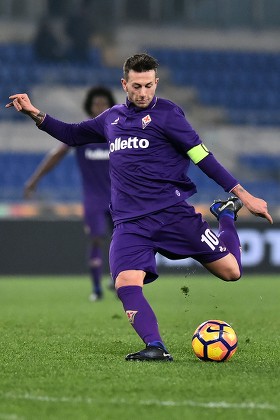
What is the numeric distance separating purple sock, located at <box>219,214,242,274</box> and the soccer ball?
71 centimetres

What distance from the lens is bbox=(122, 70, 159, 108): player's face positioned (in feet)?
21.3

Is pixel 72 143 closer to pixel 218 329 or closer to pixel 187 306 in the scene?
pixel 218 329

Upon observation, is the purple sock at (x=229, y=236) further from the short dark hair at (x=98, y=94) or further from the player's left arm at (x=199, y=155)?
the short dark hair at (x=98, y=94)

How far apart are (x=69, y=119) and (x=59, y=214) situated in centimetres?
352

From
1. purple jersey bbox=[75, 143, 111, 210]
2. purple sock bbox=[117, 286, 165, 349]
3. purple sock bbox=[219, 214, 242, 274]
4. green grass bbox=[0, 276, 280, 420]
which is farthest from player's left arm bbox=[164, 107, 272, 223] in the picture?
purple jersey bbox=[75, 143, 111, 210]

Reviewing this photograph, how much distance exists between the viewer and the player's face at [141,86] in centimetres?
650

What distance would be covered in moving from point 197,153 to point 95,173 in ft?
19.7

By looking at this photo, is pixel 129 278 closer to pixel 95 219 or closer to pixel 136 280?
pixel 136 280

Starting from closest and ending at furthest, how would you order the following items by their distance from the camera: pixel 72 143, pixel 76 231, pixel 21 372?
pixel 21 372 < pixel 72 143 < pixel 76 231

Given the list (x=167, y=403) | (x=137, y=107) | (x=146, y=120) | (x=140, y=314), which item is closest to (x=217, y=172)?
(x=146, y=120)

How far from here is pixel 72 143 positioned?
728 cm

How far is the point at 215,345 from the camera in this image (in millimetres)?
6453

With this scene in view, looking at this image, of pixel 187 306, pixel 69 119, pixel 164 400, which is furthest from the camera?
pixel 69 119

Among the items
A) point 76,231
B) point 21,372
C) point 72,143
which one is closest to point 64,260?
point 76,231
